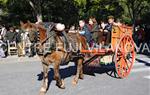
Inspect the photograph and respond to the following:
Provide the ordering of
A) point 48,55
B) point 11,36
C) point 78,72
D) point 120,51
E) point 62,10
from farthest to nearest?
point 62,10 < point 11,36 < point 120,51 < point 78,72 < point 48,55

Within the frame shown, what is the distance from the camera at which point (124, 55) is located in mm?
12125

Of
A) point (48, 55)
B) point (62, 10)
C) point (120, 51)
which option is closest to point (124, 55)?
point (120, 51)

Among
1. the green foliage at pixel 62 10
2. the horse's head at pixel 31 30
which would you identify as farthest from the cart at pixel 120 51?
the green foliage at pixel 62 10

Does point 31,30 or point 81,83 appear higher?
point 31,30

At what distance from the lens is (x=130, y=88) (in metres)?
10.3

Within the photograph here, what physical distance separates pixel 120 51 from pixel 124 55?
1.07 feet

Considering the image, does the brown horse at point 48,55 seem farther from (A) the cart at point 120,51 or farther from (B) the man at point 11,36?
(B) the man at point 11,36

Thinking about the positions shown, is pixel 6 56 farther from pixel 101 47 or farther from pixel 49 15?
pixel 49 15

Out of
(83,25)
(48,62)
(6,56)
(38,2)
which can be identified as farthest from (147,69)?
(38,2)

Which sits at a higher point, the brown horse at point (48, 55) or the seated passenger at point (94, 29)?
the seated passenger at point (94, 29)

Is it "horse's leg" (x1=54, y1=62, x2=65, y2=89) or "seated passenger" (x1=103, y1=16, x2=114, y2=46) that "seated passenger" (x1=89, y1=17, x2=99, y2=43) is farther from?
"horse's leg" (x1=54, y1=62, x2=65, y2=89)

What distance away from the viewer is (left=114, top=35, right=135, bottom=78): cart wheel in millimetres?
11828

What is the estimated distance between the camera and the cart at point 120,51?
37.8ft

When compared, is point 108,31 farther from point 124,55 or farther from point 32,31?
point 32,31
